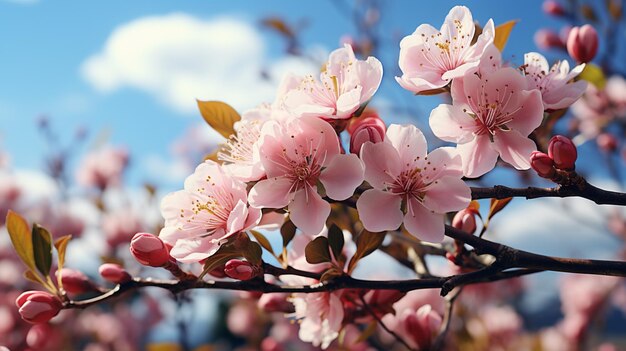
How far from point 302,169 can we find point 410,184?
0.15 m

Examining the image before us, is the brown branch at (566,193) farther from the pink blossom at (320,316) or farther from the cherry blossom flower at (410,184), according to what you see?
the pink blossom at (320,316)

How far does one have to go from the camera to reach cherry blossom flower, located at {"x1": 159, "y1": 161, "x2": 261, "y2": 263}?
77 centimetres

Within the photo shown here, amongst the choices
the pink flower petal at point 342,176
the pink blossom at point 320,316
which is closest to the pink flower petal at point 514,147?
the pink flower petal at point 342,176

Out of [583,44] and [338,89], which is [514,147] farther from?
[583,44]

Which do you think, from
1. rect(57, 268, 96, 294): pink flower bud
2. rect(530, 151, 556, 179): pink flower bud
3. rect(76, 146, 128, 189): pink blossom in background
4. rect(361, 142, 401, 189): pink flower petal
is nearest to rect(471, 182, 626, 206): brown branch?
rect(530, 151, 556, 179): pink flower bud

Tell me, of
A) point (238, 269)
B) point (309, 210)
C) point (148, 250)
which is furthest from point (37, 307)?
point (309, 210)

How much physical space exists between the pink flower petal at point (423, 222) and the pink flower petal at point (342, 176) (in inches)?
4.0

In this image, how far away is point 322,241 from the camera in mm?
805

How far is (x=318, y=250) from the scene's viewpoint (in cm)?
81

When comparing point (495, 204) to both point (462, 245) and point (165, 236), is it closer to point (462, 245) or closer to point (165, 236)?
point (462, 245)

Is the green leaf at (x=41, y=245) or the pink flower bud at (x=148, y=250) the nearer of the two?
the pink flower bud at (x=148, y=250)

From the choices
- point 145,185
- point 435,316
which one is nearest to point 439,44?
point 435,316

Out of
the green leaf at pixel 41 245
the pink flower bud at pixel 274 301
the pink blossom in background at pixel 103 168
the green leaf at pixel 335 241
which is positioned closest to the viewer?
the green leaf at pixel 335 241

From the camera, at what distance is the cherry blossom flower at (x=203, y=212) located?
77cm
